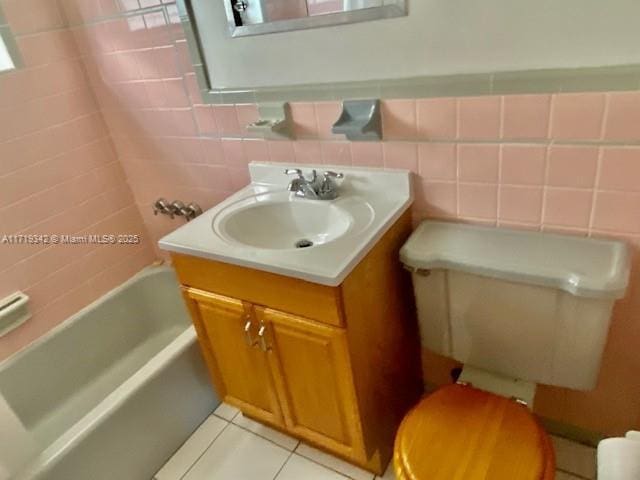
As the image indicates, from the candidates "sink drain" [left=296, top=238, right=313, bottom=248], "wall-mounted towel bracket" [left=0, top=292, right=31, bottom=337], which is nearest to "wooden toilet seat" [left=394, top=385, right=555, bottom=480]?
"sink drain" [left=296, top=238, right=313, bottom=248]

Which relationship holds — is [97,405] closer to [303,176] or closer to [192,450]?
[192,450]

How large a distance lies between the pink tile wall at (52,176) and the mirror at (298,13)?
83 centimetres

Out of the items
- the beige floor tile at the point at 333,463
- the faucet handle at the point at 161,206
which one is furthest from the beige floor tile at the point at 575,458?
the faucet handle at the point at 161,206

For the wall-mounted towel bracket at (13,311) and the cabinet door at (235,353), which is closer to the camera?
the cabinet door at (235,353)

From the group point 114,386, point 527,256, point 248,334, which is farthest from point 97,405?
point 527,256

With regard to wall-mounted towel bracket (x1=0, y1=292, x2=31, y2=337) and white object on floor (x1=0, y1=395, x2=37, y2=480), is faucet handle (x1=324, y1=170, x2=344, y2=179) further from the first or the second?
wall-mounted towel bracket (x1=0, y1=292, x2=31, y2=337)

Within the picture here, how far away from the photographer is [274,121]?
145 centimetres

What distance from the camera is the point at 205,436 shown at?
1.73m

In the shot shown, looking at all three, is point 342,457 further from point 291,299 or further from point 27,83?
point 27,83

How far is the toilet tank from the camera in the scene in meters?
1.06

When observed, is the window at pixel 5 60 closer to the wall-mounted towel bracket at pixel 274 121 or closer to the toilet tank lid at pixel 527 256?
the wall-mounted towel bracket at pixel 274 121

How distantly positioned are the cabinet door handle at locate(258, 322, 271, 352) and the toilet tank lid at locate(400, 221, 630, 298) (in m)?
0.43

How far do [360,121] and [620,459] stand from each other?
95 centimetres

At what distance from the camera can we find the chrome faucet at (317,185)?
55.4 inches
